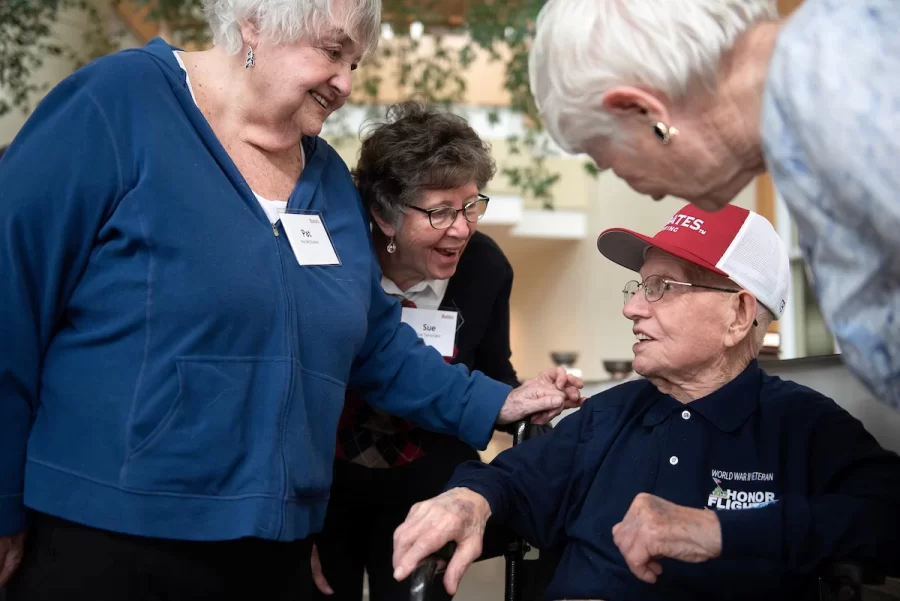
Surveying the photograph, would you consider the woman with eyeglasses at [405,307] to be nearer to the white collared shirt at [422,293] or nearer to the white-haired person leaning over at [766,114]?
the white collared shirt at [422,293]

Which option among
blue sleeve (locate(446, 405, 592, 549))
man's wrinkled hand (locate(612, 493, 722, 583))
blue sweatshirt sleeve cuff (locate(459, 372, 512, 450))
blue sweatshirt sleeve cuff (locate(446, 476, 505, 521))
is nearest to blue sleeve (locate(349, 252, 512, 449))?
blue sweatshirt sleeve cuff (locate(459, 372, 512, 450))

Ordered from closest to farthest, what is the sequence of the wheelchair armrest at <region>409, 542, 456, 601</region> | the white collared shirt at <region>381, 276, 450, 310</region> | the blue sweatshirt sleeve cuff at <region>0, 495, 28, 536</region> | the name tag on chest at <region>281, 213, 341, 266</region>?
the blue sweatshirt sleeve cuff at <region>0, 495, 28, 536</region> < the wheelchair armrest at <region>409, 542, 456, 601</region> < the name tag on chest at <region>281, 213, 341, 266</region> < the white collared shirt at <region>381, 276, 450, 310</region>

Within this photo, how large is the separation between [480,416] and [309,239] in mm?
637

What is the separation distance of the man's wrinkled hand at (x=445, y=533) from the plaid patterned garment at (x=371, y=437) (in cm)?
52

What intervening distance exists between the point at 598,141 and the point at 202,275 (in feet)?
2.23

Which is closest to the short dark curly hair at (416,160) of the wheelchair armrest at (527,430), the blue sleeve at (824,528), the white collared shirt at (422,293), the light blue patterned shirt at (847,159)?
the white collared shirt at (422,293)

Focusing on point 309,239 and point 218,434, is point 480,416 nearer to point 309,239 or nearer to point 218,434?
point 309,239

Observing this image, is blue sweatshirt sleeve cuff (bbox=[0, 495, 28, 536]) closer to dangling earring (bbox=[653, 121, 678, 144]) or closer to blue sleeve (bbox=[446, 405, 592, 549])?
blue sleeve (bbox=[446, 405, 592, 549])

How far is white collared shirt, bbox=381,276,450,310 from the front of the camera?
2400 mm

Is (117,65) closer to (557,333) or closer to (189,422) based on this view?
(189,422)

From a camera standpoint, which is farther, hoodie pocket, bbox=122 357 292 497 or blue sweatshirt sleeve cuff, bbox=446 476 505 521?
blue sweatshirt sleeve cuff, bbox=446 476 505 521

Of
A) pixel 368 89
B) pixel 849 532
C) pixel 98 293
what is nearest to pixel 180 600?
pixel 98 293

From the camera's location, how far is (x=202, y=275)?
1.50m

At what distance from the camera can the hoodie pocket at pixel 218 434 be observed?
1.46 metres
